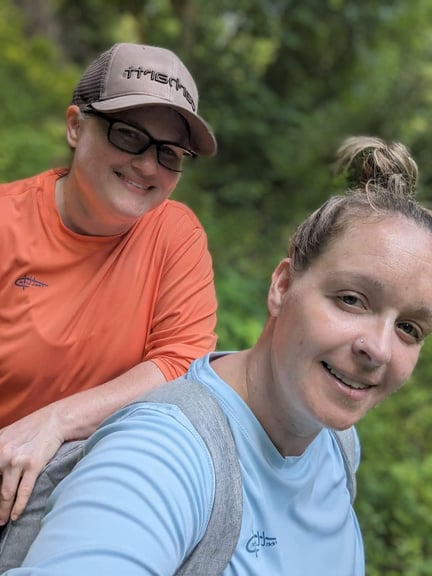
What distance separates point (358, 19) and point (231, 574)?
873 cm

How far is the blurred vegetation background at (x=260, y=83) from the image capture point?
8.34 metres

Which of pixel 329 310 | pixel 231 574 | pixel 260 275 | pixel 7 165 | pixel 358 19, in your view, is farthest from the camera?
pixel 358 19

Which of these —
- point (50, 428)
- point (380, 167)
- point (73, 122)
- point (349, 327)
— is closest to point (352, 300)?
point (349, 327)

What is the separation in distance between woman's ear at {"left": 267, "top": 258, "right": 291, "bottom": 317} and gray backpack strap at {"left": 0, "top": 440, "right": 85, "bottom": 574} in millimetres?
493

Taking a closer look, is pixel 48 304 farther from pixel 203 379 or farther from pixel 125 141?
pixel 203 379

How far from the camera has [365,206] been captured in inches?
52.6

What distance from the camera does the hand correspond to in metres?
1.41

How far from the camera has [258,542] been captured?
1.20 metres

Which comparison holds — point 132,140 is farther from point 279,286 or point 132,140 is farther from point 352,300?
point 352,300

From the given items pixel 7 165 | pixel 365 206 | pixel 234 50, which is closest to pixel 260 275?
pixel 7 165

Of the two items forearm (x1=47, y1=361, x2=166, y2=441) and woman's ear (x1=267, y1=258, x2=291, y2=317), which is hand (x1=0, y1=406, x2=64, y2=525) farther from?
woman's ear (x1=267, y1=258, x2=291, y2=317)

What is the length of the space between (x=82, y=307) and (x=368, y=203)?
2.77ft

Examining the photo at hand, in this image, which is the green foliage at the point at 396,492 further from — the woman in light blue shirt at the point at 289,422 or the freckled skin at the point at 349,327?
the freckled skin at the point at 349,327

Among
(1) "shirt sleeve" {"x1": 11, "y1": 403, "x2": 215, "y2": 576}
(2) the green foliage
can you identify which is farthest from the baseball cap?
(2) the green foliage
